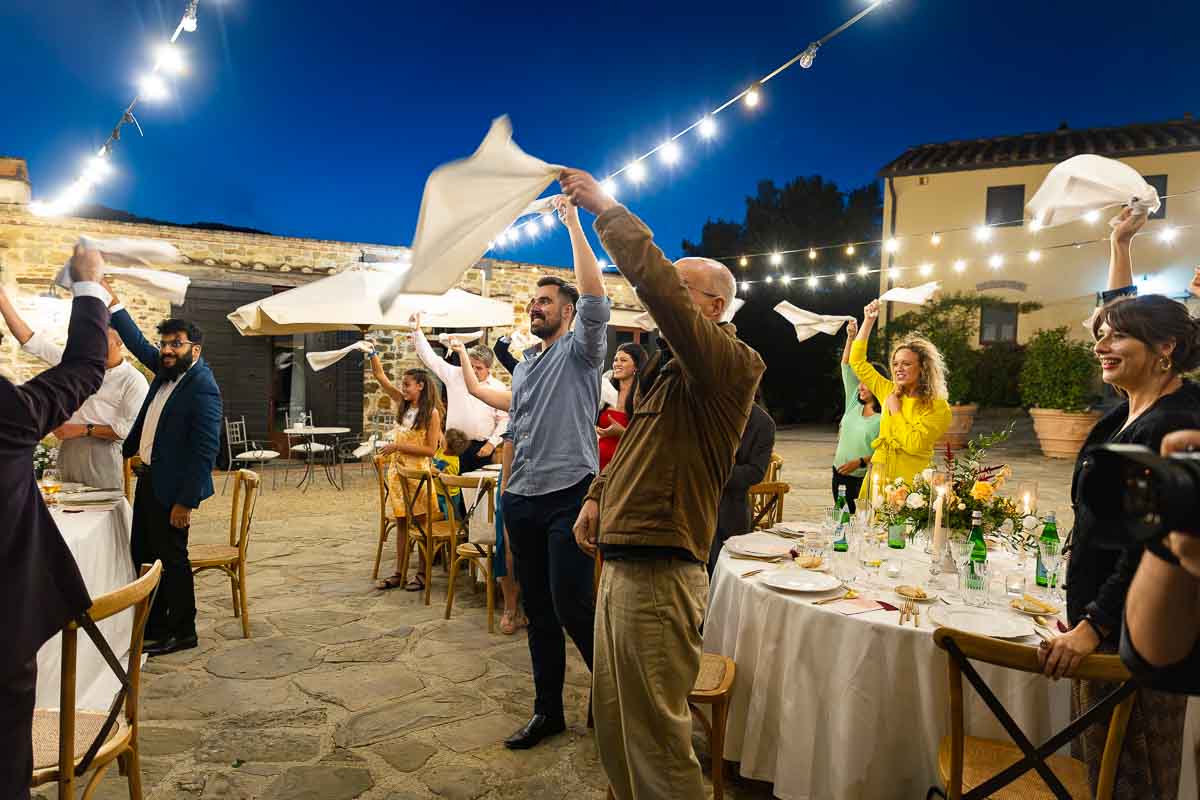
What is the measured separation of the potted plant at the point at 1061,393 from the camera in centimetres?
1226

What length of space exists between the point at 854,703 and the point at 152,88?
6677mm

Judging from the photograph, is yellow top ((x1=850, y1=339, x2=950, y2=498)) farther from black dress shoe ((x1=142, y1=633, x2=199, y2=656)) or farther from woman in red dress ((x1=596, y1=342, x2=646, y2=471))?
black dress shoe ((x1=142, y1=633, x2=199, y2=656))

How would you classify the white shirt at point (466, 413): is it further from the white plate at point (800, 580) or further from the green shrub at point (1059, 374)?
the green shrub at point (1059, 374)

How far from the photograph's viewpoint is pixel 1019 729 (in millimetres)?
1653

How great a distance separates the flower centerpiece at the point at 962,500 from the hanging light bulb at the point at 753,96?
318 cm

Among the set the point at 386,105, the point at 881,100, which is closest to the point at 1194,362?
the point at 881,100

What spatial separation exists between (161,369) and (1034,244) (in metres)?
18.3

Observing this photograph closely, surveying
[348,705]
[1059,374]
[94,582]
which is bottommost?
[348,705]

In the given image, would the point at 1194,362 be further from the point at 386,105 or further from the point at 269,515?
the point at 386,105

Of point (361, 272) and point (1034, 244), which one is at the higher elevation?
point (1034, 244)

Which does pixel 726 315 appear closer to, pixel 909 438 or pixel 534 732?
pixel 534 732

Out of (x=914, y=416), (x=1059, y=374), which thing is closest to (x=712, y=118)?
(x=914, y=416)

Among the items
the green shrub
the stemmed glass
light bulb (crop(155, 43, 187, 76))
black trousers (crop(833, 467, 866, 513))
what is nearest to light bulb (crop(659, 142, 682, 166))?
black trousers (crop(833, 467, 866, 513))

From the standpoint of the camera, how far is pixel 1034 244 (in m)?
16.1
